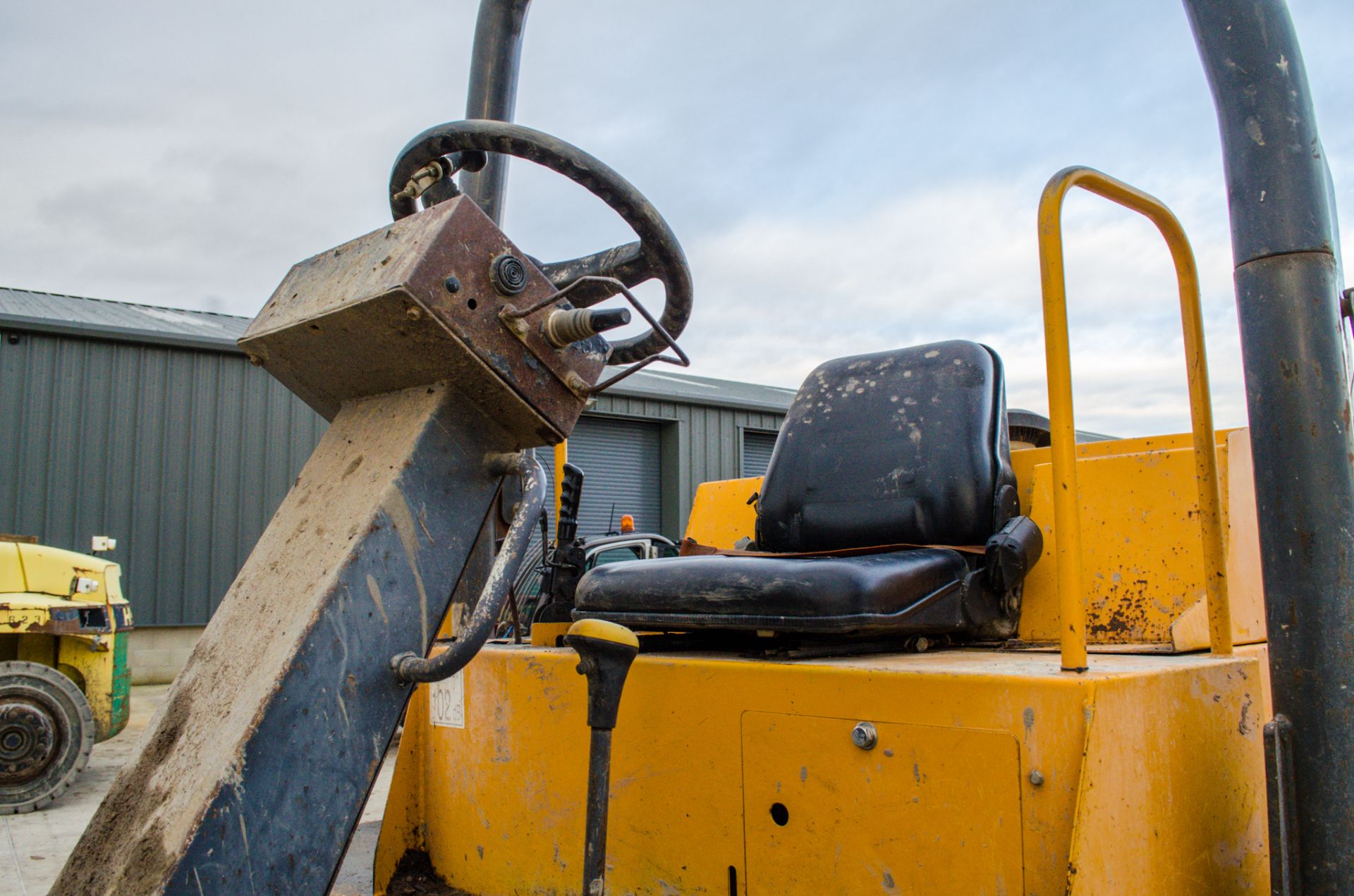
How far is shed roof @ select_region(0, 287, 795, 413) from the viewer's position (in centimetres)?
857

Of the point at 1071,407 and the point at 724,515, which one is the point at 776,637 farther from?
the point at 724,515

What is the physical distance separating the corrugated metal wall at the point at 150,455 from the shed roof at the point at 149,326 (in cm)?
13

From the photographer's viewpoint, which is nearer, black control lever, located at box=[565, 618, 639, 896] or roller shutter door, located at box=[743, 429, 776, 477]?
black control lever, located at box=[565, 618, 639, 896]

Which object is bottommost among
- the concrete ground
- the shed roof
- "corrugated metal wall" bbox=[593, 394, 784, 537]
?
the concrete ground

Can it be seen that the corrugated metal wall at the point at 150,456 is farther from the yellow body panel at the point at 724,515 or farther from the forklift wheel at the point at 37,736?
the yellow body panel at the point at 724,515

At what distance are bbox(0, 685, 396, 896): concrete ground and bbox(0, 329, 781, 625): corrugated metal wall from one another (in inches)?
125

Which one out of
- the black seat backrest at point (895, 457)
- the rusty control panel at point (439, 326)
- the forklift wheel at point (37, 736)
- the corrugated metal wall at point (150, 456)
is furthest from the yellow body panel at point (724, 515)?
the corrugated metal wall at point (150, 456)

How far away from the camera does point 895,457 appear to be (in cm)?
209

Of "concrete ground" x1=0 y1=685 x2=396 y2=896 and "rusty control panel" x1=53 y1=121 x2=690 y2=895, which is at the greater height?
"rusty control panel" x1=53 y1=121 x2=690 y2=895

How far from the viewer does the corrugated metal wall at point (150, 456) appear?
27.5 feet

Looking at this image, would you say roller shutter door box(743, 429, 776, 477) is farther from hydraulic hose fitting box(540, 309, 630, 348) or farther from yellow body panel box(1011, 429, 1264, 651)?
hydraulic hose fitting box(540, 309, 630, 348)

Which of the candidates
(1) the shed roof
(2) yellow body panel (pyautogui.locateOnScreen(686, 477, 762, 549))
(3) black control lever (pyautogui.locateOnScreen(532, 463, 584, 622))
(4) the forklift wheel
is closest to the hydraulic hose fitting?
(3) black control lever (pyautogui.locateOnScreen(532, 463, 584, 622))

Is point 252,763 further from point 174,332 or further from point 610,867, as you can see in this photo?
point 174,332

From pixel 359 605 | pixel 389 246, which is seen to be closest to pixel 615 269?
pixel 389 246
